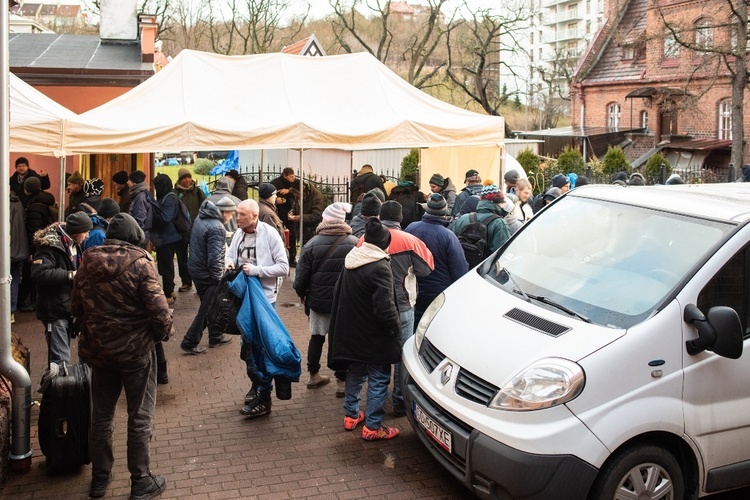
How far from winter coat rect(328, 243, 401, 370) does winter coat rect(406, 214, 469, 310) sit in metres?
1.08

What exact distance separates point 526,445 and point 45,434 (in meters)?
3.30

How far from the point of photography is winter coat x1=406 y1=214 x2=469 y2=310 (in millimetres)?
7020

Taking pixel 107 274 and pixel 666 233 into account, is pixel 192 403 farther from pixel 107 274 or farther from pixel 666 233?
pixel 666 233

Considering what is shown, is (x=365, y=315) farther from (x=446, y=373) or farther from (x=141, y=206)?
(x=141, y=206)

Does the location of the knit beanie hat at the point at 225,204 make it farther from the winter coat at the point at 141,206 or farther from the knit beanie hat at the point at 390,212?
the knit beanie hat at the point at 390,212

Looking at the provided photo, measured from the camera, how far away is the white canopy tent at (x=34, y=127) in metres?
8.98

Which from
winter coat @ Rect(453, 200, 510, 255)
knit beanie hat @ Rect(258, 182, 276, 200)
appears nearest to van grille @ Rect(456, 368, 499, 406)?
winter coat @ Rect(453, 200, 510, 255)

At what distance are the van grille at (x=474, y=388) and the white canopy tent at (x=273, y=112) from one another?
628cm

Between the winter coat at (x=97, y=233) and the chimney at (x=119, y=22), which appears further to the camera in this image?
the chimney at (x=119, y=22)

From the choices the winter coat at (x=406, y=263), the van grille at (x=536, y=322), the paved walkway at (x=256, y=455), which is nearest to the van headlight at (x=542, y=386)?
the van grille at (x=536, y=322)

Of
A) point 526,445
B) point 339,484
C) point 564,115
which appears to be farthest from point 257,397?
point 564,115

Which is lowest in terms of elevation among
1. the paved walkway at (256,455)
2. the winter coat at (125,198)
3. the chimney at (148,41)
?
the paved walkway at (256,455)

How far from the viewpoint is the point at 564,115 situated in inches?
3292

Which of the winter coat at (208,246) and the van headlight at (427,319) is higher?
the winter coat at (208,246)
